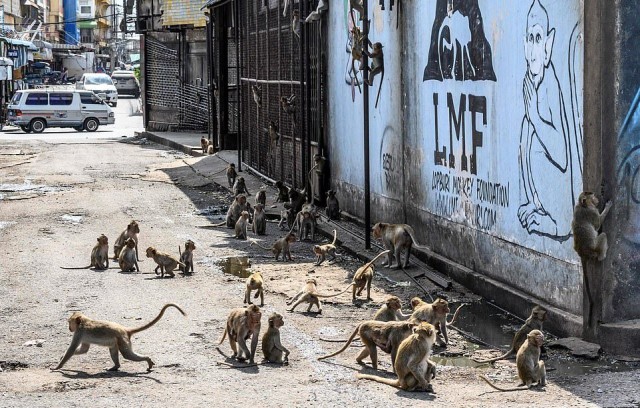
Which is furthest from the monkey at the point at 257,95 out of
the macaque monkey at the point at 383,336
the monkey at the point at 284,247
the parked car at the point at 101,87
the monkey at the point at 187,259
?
the parked car at the point at 101,87

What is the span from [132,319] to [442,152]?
4.72 meters

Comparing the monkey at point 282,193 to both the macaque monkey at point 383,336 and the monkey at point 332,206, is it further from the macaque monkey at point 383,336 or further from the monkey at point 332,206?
the macaque monkey at point 383,336

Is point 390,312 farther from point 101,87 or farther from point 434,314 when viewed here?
point 101,87

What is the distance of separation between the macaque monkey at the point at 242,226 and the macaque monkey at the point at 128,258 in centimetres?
296

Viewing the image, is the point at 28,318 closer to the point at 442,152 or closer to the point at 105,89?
the point at 442,152

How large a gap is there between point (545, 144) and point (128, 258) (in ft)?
19.7

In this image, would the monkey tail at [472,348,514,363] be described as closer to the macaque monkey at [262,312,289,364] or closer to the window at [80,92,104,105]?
the macaque monkey at [262,312,289,364]

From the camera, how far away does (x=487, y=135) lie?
12898 millimetres

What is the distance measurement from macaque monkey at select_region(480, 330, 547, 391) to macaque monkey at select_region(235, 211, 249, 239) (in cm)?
916

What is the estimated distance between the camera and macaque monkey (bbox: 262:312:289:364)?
9742 mm

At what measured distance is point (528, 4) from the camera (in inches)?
456

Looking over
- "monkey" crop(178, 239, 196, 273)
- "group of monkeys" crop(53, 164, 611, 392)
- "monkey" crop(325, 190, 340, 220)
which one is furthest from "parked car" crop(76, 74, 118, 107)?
"group of monkeys" crop(53, 164, 611, 392)

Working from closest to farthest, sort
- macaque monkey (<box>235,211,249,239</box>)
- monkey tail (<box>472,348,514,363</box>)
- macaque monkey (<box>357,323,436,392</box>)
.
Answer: macaque monkey (<box>357,323,436,392</box>)
monkey tail (<box>472,348,514,363</box>)
macaque monkey (<box>235,211,249,239</box>)

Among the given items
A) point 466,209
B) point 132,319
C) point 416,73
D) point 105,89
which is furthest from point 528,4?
point 105,89
